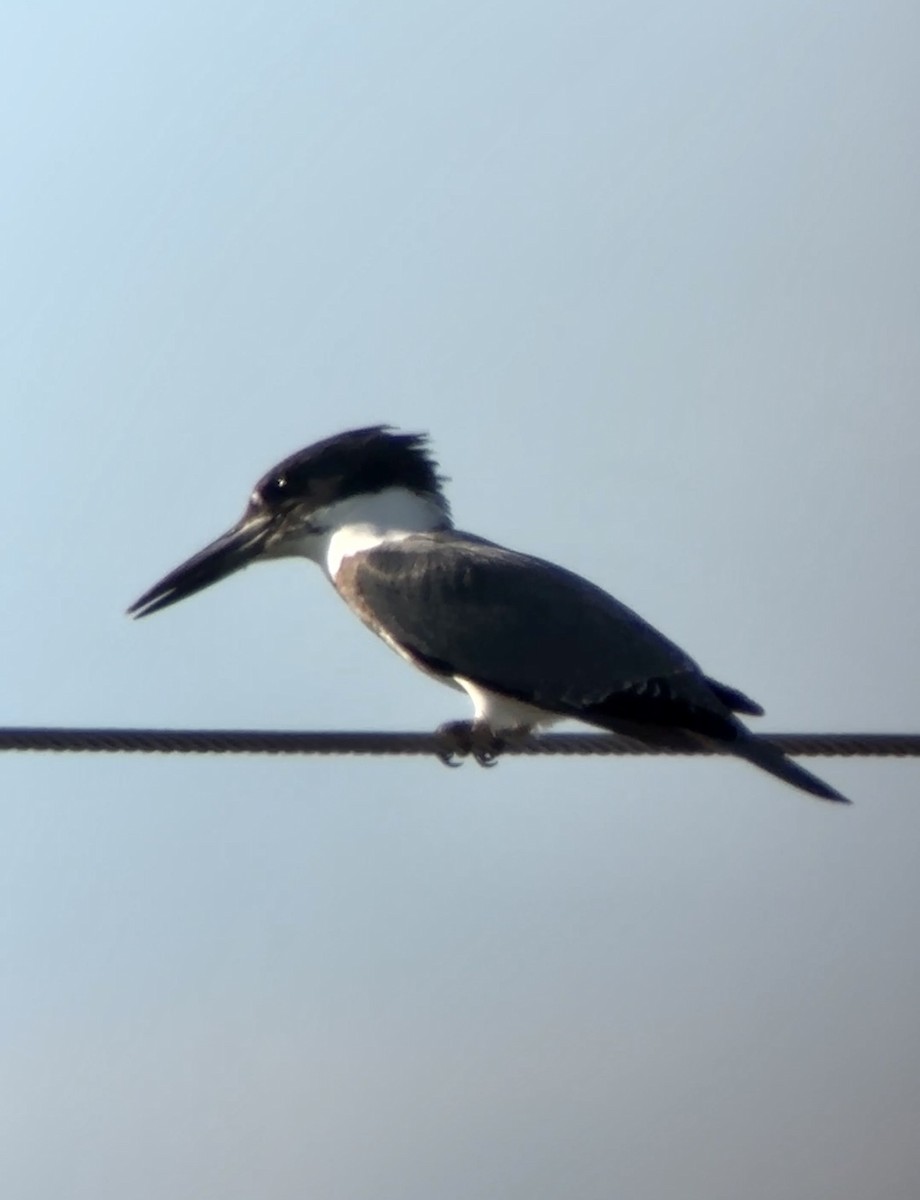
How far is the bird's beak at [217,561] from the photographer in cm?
783

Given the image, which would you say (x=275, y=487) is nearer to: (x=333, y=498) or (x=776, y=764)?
(x=333, y=498)

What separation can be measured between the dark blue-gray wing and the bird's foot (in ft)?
0.42

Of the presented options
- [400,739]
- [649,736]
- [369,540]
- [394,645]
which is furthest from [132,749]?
[369,540]

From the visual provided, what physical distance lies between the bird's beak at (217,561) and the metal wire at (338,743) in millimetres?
2316

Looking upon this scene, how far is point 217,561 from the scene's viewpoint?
791cm

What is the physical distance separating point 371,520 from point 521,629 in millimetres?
1207

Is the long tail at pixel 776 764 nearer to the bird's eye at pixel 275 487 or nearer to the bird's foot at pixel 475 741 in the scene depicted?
the bird's foot at pixel 475 741

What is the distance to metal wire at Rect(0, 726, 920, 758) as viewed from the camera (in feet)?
15.7

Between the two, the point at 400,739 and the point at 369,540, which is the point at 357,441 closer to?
the point at 369,540

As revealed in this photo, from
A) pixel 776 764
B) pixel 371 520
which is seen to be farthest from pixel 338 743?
pixel 371 520

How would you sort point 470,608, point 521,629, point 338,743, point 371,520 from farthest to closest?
point 371,520 → point 470,608 → point 521,629 → point 338,743

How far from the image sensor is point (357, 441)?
7.86m

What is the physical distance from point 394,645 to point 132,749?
6.93 feet

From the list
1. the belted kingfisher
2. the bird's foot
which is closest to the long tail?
the belted kingfisher
